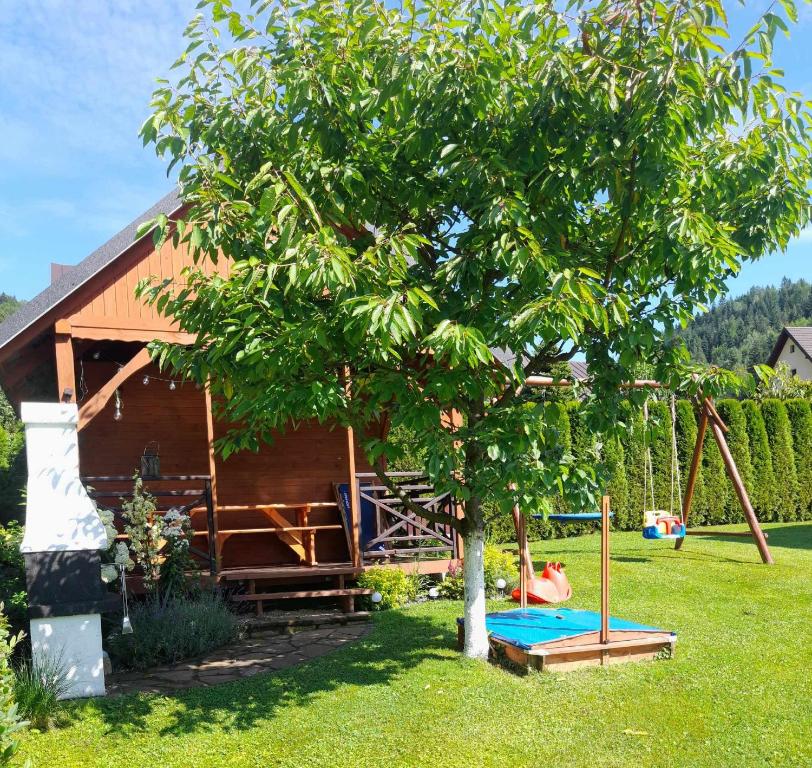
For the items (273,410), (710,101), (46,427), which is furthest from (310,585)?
(710,101)

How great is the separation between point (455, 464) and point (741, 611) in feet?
14.5

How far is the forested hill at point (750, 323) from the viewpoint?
241 ft

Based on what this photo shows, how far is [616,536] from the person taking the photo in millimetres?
13609

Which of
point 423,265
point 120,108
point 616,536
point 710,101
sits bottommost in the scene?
point 616,536

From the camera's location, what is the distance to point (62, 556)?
575 centimetres

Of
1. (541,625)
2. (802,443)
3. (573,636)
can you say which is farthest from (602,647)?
(802,443)

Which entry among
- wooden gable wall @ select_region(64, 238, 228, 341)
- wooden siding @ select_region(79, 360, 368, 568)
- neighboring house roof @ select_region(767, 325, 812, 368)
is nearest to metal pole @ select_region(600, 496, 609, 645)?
wooden gable wall @ select_region(64, 238, 228, 341)

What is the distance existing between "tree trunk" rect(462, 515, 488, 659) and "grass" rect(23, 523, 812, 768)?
0.18m

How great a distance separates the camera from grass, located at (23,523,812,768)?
442cm

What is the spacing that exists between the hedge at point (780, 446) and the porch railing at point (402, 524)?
29.3 feet

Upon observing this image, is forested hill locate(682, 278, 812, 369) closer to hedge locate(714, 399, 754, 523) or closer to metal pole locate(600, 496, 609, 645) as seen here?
hedge locate(714, 399, 754, 523)

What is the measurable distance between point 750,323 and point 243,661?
8943 centimetres

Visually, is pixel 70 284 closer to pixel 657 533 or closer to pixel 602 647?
pixel 602 647

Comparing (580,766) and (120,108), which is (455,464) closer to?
(580,766)
